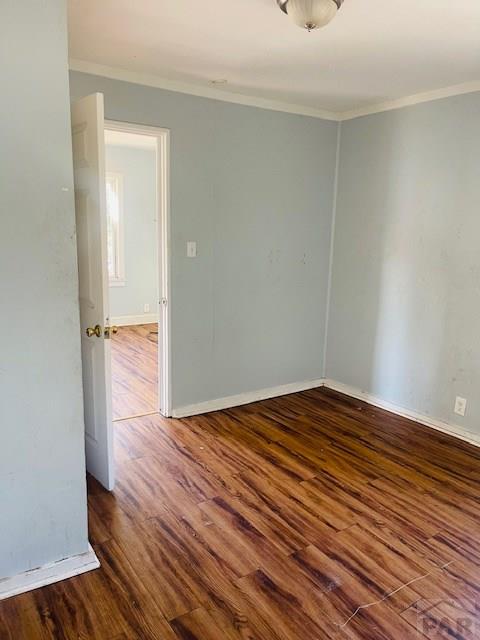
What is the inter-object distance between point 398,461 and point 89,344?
2047 mm

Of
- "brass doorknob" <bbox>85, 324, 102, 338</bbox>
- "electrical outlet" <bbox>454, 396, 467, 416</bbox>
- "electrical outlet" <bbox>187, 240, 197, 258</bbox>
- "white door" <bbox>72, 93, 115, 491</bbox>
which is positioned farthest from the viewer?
"electrical outlet" <bbox>187, 240, 197, 258</bbox>

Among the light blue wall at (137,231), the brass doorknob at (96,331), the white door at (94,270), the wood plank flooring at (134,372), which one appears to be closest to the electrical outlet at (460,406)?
the wood plank flooring at (134,372)

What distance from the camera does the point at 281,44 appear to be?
7.91ft

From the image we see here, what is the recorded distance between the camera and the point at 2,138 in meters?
1.61

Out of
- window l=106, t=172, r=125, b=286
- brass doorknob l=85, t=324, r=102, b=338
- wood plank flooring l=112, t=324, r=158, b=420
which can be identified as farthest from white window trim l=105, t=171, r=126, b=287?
brass doorknob l=85, t=324, r=102, b=338

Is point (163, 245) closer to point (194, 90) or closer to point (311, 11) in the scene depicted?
point (194, 90)

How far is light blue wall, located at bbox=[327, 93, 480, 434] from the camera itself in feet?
10.4

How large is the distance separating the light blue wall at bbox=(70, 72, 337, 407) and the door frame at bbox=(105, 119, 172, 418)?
0.05m

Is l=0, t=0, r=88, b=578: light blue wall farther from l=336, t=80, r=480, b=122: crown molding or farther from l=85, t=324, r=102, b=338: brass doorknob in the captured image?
l=336, t=80, r=480, b=122: crown molding

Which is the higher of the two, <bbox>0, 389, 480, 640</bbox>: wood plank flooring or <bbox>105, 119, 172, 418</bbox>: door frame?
<bbox>105, 119, 172, 418</bbox>: door frame

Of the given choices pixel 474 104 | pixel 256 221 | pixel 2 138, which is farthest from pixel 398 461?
pixel 2 138

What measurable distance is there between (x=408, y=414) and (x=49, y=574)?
2.75 m

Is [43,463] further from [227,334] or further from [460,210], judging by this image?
[460,210]

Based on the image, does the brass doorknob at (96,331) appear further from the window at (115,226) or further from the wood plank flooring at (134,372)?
the window at (115,226)
